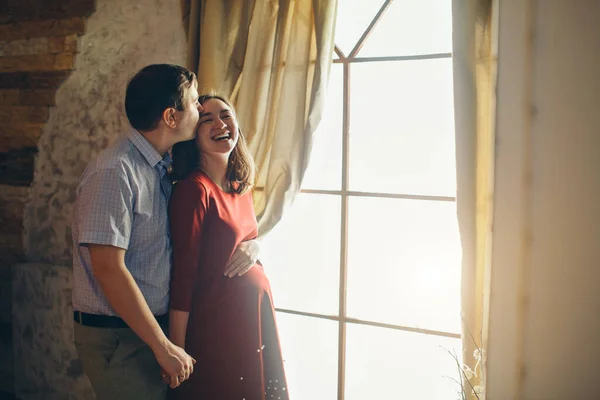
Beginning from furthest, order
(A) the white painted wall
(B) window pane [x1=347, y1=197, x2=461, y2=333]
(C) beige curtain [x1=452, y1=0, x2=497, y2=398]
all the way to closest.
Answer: (B) window pane [x1=347, y1=197, x2=461, y2=333]
(C) beige curtain [x1=452, y1=0, x2=497, y2=398]
(A) the white painted wall

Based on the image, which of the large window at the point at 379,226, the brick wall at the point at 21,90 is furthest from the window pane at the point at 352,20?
the brick wall at the point at 21,90

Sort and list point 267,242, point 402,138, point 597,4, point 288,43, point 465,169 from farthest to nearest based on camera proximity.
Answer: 1. point 267,242
2. point 402,138
3. point 288,43
4. point 465,169
5. point 597,4

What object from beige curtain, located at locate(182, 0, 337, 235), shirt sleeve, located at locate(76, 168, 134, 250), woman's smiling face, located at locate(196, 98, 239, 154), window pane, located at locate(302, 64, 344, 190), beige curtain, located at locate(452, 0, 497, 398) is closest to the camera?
shirt sleeve, located at locate(76, 168, 134, 250)

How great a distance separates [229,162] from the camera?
6.37 ft

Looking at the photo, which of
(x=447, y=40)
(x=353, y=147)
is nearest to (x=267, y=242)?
(x=353, y=147)

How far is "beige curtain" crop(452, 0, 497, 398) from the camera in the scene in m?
1.96

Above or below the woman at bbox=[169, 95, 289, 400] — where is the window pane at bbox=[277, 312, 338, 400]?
below

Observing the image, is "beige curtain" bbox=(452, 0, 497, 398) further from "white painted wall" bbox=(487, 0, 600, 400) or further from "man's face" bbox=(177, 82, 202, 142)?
"man's face" bbox=(177, 82, 202, 142)

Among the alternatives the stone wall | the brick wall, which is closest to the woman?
the stone wall

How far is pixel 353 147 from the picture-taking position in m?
2.51

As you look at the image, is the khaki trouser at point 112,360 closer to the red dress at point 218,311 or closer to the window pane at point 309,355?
the red dress at point 218,311

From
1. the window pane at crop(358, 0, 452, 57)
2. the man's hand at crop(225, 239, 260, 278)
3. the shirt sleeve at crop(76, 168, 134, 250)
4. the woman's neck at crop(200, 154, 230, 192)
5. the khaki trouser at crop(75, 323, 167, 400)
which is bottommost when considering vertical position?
the khaki trouser at crop(75, 323, 167, 400)

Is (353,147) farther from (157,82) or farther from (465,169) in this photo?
(157,82)

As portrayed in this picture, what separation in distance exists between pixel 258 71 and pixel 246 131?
0.87ft
